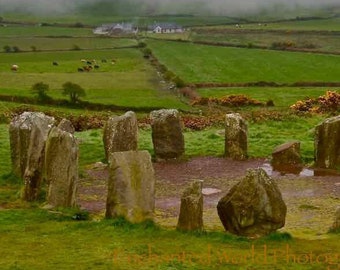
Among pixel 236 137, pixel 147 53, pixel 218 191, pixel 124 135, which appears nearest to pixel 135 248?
pixel 218 191

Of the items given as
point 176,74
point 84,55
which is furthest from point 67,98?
point 84,55

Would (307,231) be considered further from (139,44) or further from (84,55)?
(139,44)

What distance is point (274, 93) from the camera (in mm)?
69812

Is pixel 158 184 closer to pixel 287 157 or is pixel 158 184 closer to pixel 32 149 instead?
pixel 32 149

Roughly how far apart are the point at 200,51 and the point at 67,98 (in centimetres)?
6689

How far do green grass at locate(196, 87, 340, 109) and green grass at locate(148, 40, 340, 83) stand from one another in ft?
22.4

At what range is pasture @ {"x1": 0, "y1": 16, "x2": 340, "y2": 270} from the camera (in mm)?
16250

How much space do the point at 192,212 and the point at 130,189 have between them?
83.8 inches

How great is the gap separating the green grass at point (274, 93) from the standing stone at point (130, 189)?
41633 millimetres

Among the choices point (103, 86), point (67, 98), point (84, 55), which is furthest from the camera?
point (84, 55)

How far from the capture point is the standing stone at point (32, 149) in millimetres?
23578

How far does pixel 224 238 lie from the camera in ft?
59.6

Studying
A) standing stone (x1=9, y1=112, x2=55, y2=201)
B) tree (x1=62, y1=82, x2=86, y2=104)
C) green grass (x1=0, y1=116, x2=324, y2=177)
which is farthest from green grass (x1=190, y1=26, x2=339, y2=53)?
standing stone (x1=9, y1=112, x2=55, y2=201)

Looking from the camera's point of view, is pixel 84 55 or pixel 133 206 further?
pixel 84 55
